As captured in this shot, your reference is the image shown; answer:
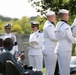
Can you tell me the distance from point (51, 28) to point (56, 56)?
687 millimetres

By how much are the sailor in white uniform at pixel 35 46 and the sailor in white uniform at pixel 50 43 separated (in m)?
1.17

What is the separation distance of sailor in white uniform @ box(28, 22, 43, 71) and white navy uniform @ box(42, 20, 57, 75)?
3.85 ft

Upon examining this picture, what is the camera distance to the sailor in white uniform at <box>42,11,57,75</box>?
33.4ft

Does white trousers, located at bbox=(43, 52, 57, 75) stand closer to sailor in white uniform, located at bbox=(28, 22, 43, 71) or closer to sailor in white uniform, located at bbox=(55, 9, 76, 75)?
sailor in white uniform, located at bbox=(55, 9, 76, 75)

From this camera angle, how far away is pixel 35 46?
11.7 metres

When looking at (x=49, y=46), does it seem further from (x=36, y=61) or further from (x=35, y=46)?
(x=36, y=61)

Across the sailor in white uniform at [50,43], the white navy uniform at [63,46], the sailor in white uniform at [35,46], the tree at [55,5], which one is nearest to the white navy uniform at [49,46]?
the sailor in white uniform at [50,43]

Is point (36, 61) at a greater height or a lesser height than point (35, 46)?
lesser

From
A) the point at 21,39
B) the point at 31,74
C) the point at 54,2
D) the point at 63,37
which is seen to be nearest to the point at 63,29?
the point at 63,37

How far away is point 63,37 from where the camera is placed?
9766 mm

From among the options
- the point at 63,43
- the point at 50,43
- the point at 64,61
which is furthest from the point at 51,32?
the point at 64,61

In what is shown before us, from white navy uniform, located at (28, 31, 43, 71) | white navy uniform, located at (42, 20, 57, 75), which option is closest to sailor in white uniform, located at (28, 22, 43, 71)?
white navy uniform, located at (28, 31, 43, 71)

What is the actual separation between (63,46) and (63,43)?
2.6 inches

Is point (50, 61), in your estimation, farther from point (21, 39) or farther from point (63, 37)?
point (21, 39)
